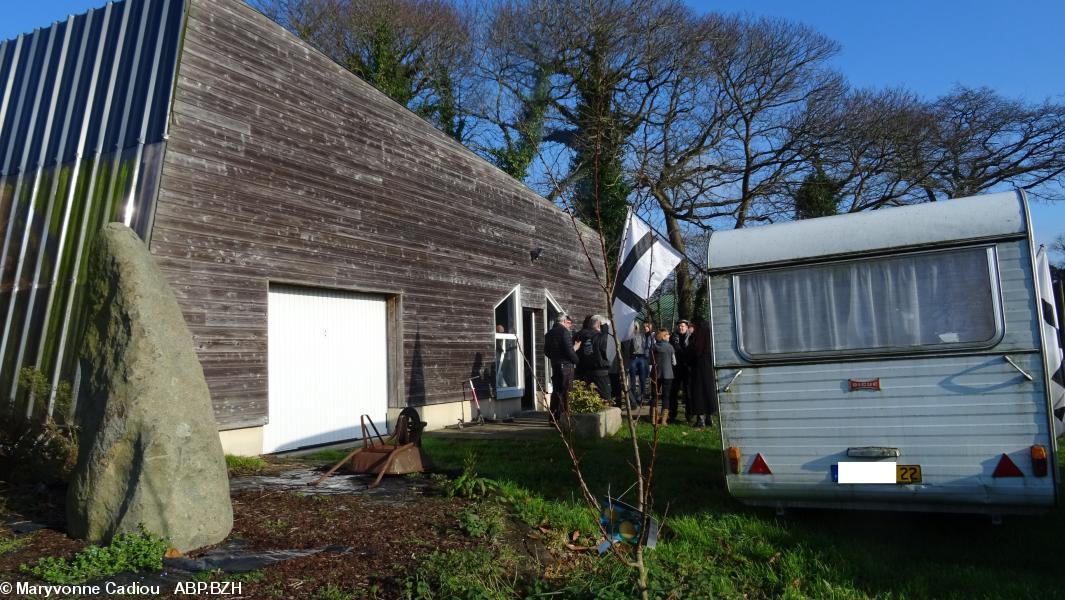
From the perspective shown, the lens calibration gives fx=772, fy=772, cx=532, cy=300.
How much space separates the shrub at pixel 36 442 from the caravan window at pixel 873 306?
5.80 m

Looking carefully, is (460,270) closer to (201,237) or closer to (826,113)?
(201,237)

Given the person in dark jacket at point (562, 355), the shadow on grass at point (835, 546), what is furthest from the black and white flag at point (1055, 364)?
the person in dark jacket at point (562, 355)

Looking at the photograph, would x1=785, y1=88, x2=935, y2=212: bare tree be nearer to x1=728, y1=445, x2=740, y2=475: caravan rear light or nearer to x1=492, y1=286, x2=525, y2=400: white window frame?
x1=492, y1=286, x2=525, y2=400: white window frame

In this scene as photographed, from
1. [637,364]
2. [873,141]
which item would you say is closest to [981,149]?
[873,141]

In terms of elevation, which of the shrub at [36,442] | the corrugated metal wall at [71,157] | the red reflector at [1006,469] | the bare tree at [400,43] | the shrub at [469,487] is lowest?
the shrub at [469,487]

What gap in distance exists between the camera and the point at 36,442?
22.5 ft

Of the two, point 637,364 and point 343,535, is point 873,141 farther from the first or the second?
point 343,535

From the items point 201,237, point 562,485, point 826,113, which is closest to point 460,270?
point 201,237

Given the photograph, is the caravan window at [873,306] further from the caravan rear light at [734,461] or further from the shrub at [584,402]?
the shrub at [584,402]

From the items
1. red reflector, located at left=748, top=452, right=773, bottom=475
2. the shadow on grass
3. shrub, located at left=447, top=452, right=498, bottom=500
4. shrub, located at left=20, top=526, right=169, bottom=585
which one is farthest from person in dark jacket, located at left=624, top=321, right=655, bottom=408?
shrub, located at left=20, top=526, right=169, bottom=585

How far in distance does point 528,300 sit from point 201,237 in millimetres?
8364

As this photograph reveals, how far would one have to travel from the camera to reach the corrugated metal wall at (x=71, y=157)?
8.62m

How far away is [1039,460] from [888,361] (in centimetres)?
113

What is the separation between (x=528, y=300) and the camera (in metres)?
16.5
